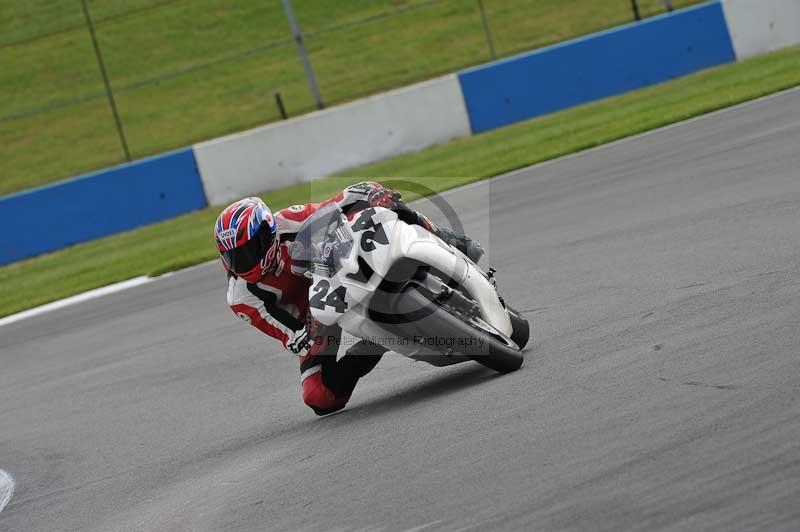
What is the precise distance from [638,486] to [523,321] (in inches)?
101

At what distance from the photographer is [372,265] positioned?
225 inches

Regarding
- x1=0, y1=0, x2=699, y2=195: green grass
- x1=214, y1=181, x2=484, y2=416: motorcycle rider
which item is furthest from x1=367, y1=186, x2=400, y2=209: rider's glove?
x1=0, y1=0, x2=699, y2=195: green grass

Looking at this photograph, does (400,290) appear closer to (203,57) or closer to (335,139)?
(335,139)

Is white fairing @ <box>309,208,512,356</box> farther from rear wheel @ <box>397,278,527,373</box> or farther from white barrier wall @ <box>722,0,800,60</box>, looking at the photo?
white barrier wall @ <box>722,0,800,60</box>

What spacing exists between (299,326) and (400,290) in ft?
3.22

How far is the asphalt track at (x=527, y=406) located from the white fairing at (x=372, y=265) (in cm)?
51

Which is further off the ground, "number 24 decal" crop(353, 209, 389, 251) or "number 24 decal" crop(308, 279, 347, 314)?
"number 24 decal" crop(353, 209, 389, 251)

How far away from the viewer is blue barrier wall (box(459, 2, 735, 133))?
20.3 metres

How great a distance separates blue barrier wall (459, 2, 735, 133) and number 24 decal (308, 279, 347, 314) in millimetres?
14644

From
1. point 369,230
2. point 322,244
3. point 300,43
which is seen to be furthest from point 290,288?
point 300,43

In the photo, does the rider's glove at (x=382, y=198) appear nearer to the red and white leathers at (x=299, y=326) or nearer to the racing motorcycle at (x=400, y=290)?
the racing motorcycle at (x=400, y=290)

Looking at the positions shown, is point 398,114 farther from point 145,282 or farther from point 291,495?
point 291,495

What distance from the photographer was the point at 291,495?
5.17 m

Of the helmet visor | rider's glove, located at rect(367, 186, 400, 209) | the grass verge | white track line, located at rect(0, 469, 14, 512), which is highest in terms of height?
rider's glove, located at rect(367, 186, 400, 209)
